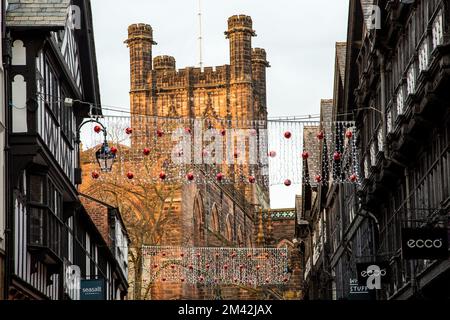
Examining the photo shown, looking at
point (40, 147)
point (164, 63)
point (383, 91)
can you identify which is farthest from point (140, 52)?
point (40, 147)

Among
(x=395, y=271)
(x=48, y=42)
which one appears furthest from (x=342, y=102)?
(x=48, y=42)

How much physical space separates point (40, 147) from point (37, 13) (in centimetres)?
311

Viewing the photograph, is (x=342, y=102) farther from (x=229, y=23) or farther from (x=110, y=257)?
(x=229, y=23)

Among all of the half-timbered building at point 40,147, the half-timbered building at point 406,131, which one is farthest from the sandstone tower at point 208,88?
the half-timbered building at point 40,147

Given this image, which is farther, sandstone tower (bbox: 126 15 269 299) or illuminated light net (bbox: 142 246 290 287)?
sandstone tower (bbox: 126 15 269 299)

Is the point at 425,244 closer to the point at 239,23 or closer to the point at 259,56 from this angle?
Result: the point at 239,23

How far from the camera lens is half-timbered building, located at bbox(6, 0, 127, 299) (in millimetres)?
29031

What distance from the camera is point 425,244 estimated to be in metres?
23.4

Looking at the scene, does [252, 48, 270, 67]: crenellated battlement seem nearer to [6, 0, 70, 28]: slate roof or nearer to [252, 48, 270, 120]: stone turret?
[252, 48, 270, 120]: stone turret

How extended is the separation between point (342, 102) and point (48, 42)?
1813 cm

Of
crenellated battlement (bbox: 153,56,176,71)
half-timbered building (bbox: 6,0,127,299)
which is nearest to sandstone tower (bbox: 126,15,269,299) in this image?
crenellated battlement (bbox: 153,56,176,71)

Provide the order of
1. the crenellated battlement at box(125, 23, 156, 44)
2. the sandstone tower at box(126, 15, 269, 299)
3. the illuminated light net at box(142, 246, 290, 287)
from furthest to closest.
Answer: the sandstone tower at box(126, 15, 269, 299)
the crenellated battlement at box(125, 23, 156, 44)
the illuminated light net at box(142, 246, 290, 287)

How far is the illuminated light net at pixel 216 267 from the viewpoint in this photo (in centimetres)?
8250

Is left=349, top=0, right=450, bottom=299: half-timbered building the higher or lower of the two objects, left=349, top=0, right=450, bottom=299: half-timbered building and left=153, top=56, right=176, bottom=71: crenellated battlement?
the lower
